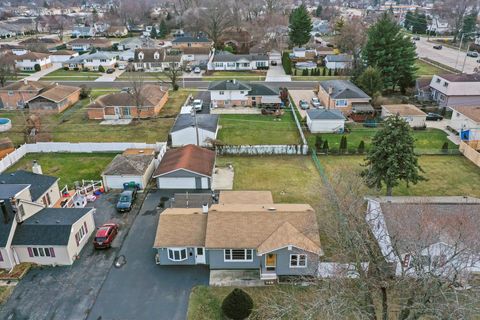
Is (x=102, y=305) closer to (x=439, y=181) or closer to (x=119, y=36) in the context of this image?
(x=439, y=181)

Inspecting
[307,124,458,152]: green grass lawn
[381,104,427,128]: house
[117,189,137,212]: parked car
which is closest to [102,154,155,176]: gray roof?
[117,189,137,212]: parked car

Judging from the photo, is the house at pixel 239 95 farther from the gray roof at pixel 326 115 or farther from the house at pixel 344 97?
the gray roof at pixel 326 115

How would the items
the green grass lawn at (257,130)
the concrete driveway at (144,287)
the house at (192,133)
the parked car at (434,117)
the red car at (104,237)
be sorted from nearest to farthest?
the concrete driveway at (144,287) < the red car at (104,237) < the house at (192,133) < the green grass lawn at (257,130) < the parked car at (434,117)

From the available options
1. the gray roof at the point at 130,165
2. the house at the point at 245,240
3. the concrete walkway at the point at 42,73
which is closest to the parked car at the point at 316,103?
the gray roof at the point at 130,165

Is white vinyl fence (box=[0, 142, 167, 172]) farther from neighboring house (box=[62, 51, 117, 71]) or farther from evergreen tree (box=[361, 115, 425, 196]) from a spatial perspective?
neighboring house (box=[62, 51, 117, 71])

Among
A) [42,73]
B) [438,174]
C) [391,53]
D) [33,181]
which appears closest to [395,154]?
[438,174]

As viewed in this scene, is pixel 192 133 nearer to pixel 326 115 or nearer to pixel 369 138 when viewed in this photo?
pixel 326 115

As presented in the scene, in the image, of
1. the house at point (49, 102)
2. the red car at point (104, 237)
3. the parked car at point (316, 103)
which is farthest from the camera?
the parked car at point (316, 103)
